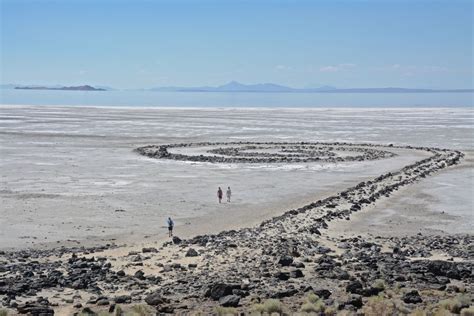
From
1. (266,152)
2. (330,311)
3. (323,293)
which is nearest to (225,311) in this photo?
(330,311)

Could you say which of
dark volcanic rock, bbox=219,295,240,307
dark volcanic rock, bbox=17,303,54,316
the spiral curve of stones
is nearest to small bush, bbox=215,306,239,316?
dark volcanic rock, bbox=219,295,240,307

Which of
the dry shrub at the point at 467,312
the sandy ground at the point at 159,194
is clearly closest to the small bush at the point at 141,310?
the dry shrub at the point at 467,312

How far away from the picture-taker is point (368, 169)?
1838 inches

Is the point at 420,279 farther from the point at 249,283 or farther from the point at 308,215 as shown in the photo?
the point at 308,215

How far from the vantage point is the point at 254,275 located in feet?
60.4

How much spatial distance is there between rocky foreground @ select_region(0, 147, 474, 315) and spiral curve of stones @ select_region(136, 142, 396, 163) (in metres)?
25.5

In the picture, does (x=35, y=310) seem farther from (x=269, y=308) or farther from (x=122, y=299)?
(x=269, y=308)

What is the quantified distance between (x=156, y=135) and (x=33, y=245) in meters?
52.9

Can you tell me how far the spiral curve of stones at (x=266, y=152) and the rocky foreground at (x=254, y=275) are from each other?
2554 cm

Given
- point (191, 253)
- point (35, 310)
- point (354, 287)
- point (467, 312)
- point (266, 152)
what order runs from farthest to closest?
point (266, 152) → point (191, 253) → point (354, 287) → point (35, 310) → point (467, 312)

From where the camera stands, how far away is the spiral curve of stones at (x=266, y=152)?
51875 millimetres

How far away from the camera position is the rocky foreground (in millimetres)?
15344

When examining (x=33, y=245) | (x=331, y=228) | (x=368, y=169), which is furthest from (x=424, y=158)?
(x=33, y=245)

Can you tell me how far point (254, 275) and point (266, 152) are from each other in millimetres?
38929
